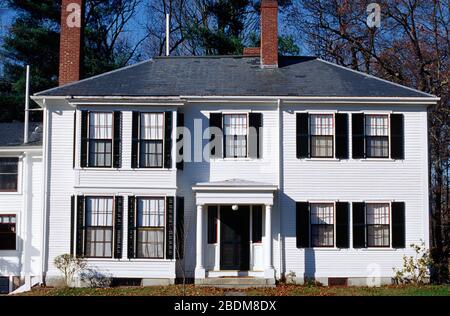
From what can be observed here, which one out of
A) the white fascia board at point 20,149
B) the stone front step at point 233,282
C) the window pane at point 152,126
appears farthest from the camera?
the white fascia board at point 20,149

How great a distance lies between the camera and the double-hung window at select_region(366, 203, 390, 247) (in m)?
23.1

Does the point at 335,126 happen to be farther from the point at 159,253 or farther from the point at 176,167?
the point at 159,253

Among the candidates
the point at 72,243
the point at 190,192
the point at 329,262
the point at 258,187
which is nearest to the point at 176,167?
the point at 190,192

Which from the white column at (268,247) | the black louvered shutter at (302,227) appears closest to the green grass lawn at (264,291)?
the white column at (268,247)

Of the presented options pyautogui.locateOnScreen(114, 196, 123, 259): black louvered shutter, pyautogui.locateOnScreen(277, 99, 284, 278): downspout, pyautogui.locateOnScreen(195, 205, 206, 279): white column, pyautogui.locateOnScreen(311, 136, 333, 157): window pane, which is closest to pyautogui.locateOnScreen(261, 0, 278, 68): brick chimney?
pyautogui.locateOnScreen(277, 99, 284, 278): downspout

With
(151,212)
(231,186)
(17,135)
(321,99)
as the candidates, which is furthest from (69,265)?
(321,99)

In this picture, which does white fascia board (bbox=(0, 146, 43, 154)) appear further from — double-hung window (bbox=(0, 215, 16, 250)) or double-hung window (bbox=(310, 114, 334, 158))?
double-hung window (bbox=(310, 114, 334, 158))

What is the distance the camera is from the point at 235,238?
76.2 ft

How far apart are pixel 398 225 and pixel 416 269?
59.8 inches

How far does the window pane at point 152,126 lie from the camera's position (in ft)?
75.4

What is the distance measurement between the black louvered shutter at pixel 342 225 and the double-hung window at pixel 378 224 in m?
0.72

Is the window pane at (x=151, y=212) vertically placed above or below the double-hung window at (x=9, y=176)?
below

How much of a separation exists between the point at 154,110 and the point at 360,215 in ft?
25.0

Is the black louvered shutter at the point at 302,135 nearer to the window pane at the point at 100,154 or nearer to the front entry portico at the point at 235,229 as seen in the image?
the front entry portico at the point at 235,229
